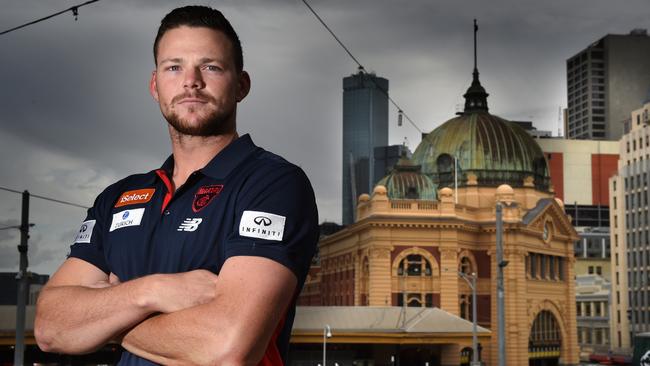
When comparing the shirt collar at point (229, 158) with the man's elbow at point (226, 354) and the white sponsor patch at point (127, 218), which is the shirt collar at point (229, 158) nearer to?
the white sponsor patch at point (127, 218)

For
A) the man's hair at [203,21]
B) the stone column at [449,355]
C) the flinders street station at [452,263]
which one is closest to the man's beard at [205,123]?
the man's hair at [203,21]

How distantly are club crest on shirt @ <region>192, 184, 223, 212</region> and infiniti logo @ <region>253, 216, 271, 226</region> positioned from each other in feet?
0.94

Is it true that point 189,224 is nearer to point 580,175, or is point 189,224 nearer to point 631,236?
point 631,236

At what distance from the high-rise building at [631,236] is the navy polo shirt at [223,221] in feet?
409

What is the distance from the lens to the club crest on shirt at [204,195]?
383 cm

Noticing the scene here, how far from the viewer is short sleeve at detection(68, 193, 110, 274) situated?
13.9 feet

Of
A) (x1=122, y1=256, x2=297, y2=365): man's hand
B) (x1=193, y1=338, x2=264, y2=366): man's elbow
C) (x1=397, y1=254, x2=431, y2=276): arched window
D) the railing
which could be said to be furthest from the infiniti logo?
the railing

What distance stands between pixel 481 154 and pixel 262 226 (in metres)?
87.9

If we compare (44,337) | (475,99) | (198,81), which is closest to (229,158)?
(198,81)

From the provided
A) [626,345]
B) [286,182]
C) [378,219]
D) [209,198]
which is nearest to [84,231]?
[209,198]

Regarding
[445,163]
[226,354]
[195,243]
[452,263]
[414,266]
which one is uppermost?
[445,163]

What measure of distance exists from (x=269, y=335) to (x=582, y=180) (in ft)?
588

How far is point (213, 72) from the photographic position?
4.02m

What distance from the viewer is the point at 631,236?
422 feet
